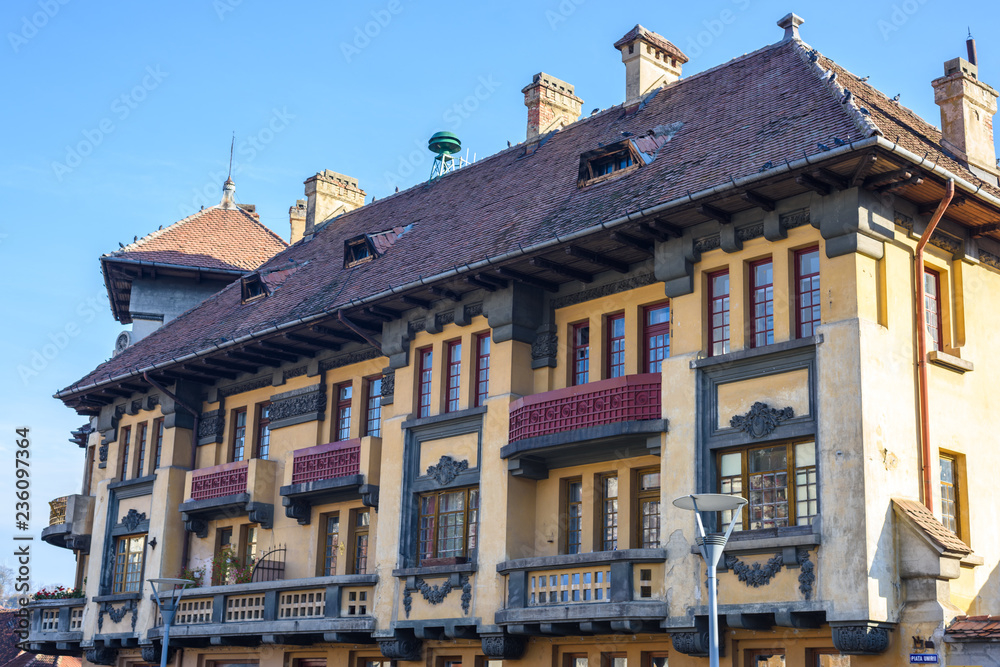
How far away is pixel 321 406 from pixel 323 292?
293cm

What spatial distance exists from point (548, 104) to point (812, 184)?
544 inches

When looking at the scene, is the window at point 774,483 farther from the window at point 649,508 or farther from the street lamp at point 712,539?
the street lamp at point 712,539

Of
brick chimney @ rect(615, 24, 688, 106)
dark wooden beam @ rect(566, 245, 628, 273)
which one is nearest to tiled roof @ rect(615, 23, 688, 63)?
brick chimney @ rect(615, 24, 688, 106)

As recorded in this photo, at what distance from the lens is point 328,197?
41312 mm

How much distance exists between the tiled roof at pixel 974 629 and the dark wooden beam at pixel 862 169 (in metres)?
7.20

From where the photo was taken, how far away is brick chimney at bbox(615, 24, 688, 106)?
3103 cm

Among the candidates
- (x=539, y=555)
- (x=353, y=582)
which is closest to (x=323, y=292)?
(x=353, y=582)

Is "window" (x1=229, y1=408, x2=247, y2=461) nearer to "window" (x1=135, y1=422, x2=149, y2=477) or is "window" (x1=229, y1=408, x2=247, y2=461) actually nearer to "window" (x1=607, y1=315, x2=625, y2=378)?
"window" (x1=135, y1=422, x2=149, y2=477)

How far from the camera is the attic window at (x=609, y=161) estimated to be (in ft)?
85.7

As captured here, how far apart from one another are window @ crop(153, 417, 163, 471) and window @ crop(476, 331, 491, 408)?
13.2 metres

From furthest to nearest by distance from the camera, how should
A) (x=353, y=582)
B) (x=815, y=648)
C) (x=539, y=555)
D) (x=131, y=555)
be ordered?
(x=131, y=555), (x=353, y=582), (x=539, y=555), (x=815, y=648)

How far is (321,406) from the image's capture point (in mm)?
31406

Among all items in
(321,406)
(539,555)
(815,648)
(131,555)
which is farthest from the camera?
(131,555)

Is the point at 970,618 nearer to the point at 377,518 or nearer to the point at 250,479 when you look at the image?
the point at 377,518
